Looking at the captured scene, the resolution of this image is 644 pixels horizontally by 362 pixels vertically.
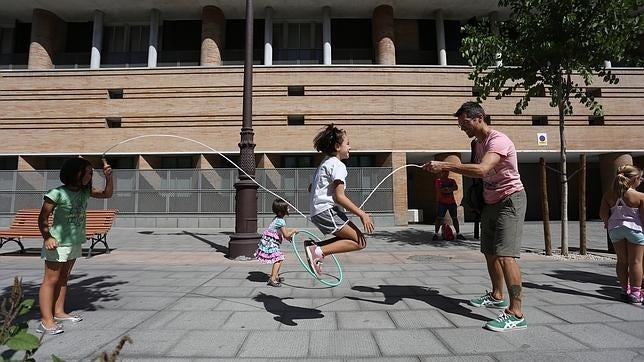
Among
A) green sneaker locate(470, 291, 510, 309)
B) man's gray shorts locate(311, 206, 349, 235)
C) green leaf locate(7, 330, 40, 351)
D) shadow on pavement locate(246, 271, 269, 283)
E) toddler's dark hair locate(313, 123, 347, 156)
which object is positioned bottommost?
shadow on pavement locate(246, 271, 269, 283)

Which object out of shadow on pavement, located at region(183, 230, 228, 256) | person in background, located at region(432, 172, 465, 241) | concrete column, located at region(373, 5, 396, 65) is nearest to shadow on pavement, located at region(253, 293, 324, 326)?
shadow on pavement, located at region(183, 230, 228, 256)

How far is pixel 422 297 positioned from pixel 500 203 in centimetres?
179

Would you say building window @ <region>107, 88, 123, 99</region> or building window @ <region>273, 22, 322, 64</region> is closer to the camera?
building window @ <region>107, 88, 123, 99</region>

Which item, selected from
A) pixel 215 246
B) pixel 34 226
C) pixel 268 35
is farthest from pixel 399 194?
pixel 34 226

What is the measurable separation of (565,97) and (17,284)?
11655 mm

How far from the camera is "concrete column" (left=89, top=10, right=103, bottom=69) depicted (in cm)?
2150

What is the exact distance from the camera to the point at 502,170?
13.4 feet

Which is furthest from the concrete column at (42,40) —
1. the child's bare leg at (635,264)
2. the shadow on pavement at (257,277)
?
the child's bare leg at (635,264)

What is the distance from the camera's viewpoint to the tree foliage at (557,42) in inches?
341

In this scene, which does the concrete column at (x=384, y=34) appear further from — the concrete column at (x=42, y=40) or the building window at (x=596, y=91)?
the concrete column at (x=42, y=40)

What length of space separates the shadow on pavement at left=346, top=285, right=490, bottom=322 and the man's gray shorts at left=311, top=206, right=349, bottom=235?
5.17 ft

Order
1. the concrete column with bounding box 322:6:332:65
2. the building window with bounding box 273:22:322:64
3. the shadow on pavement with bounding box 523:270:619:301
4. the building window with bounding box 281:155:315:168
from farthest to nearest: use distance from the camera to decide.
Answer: the building window with bounding box 273:22:322:64
the concrete column with bounding box 322:6:332:65
the building window with bounding box 281:155:315:168
the shadow on pavement with bounding box 523:270:619:301

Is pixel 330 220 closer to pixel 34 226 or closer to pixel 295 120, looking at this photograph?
pixel 34 226

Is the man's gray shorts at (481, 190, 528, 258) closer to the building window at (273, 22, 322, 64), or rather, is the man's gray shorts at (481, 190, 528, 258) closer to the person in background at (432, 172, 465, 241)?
the person in background at (432, 172, 465, 241)
